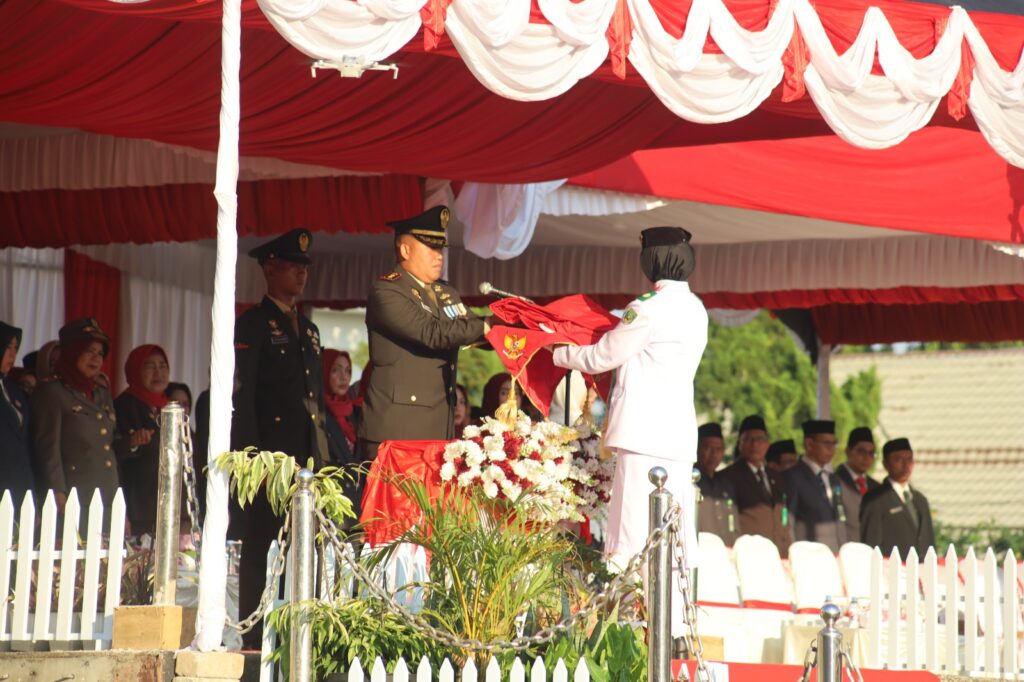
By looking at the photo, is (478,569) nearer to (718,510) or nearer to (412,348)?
(412,348)

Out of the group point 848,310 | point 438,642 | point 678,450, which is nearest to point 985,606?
point 678,450

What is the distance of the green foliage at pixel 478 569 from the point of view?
5.71 meters

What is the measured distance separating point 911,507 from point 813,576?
2008 mm

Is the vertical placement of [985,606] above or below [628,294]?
below

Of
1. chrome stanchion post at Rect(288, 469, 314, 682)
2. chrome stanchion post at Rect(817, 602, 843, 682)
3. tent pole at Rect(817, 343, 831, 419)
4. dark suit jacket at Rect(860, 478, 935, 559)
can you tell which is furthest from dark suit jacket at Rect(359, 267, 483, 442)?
tent pole at Rect(817, 343, 831, 419)

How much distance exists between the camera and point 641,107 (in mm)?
8258

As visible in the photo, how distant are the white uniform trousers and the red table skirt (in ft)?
2.45

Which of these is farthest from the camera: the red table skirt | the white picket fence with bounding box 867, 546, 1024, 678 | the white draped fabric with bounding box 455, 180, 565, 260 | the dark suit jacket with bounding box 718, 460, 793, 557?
the dark suit jacket with bounding box 718, 460, 793, 557

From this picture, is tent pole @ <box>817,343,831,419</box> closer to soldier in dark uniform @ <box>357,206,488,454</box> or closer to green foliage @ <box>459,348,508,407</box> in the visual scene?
soldier in dark uniform @ <box>357,206,488,454</box>

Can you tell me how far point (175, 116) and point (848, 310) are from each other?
31.5 feet

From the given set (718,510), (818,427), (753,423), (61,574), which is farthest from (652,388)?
(818,427)

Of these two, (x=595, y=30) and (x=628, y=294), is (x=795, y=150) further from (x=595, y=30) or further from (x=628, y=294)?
(x=595, y=30)

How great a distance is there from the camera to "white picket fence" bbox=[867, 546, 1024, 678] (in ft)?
26.6

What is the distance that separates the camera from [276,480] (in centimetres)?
567
